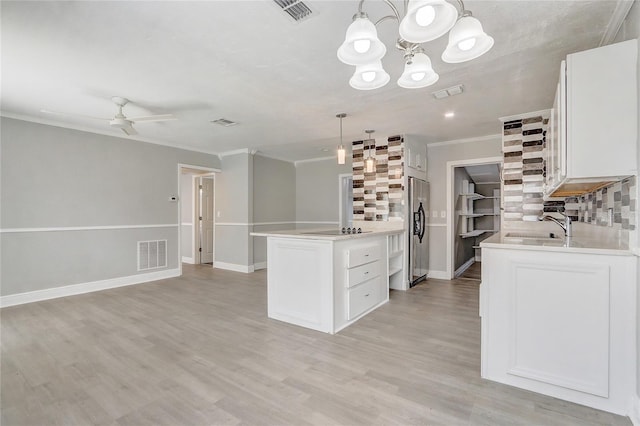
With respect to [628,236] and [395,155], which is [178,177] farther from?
[628,236]

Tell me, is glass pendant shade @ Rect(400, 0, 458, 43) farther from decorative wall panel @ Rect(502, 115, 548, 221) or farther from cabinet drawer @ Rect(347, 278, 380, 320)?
decorative wall panel @ Rect(502, 115, 548, 221)

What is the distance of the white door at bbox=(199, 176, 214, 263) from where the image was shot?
733cm

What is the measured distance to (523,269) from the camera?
2.07m

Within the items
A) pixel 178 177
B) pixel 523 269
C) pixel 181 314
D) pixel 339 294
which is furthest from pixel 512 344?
pixel 178 177

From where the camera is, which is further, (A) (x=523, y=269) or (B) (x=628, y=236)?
(A) (x=523, y=269)

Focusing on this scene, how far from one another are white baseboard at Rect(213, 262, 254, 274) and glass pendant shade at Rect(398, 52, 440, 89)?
515cm

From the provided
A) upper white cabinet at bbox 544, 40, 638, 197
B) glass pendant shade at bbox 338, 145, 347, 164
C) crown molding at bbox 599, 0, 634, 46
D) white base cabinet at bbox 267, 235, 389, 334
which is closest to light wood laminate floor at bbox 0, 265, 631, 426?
white base cabinet at bbox 267, 235, 389, 334

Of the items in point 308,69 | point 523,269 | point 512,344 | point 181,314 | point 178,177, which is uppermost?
point 308,69

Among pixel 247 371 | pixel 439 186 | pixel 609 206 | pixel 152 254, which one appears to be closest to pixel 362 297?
pixel 247 371

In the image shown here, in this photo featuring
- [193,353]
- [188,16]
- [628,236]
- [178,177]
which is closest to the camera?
[628,236]

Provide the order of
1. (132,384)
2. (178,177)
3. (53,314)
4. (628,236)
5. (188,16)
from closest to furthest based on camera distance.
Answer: (628,236)
(188,16)
(132,384)
(53,314)
(178,177)

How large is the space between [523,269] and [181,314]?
3568 mm

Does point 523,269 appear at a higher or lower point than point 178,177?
lower

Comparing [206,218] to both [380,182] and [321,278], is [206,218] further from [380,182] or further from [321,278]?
[321,278]
